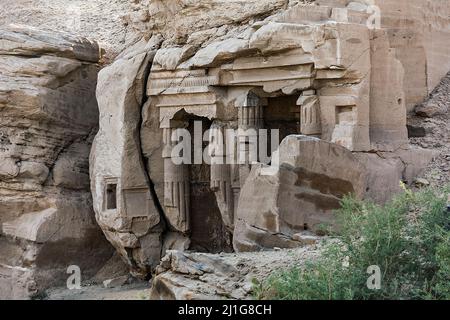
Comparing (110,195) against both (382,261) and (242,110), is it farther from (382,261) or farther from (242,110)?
(382,261)

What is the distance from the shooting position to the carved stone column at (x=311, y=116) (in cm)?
1148

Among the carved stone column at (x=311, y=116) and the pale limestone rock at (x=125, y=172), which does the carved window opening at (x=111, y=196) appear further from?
the carved stone column at (x=311, y=116)

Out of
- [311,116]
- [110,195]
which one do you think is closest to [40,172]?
[110,195]

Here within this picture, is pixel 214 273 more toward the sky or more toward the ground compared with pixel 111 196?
more toward the ground

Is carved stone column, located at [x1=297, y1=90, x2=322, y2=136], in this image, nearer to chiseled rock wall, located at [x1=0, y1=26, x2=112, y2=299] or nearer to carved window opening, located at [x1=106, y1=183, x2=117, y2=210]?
carved window opening, located at [x1=106, y1=183, x2=117, y2=210]

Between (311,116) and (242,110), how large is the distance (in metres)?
1.28

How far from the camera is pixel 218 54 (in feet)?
40.1

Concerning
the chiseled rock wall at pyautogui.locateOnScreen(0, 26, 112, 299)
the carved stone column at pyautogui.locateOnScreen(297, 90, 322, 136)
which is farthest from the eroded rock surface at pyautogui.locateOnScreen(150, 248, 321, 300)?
the chiseled rock wall at pyautogui.locateOnScreen(0, 26, 112, 299)

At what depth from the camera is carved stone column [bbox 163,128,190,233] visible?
13195 millimetres

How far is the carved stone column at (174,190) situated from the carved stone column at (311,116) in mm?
2453

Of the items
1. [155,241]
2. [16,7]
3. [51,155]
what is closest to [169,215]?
[155,241]

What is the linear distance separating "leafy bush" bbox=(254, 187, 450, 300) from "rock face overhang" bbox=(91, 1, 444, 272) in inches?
69.2

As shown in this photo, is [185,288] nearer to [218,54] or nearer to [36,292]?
[218,54]

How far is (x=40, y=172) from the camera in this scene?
13.7 meters
